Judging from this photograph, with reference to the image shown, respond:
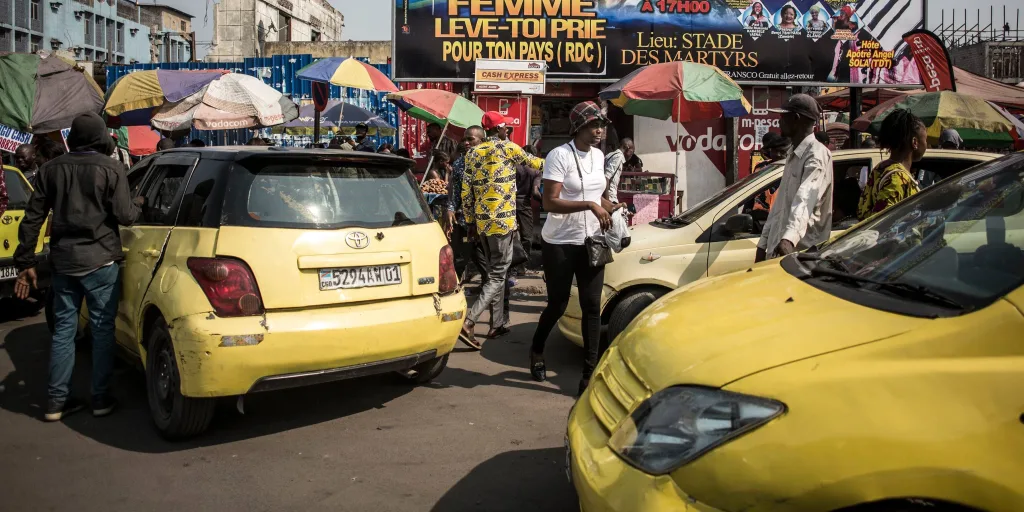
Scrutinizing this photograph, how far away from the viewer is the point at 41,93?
9.08 meters

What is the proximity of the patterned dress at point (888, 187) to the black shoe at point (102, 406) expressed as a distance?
4704 millimetres

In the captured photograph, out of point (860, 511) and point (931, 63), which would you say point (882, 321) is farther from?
point (931, 63)

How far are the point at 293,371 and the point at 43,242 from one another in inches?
193

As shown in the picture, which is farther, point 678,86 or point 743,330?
point 678,86

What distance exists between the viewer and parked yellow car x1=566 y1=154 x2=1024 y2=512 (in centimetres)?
185

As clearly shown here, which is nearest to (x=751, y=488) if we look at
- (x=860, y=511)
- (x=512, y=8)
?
(x=860, y=511)

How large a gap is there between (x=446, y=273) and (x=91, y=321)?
218 cm

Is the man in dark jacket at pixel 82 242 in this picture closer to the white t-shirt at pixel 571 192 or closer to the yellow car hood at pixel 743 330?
the white t-shirt at pixel 571 192

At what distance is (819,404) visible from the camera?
195 centimetres

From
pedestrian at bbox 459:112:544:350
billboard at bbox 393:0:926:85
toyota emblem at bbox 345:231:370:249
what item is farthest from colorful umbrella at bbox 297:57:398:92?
toyota emblem at bbox 345:231:370:249

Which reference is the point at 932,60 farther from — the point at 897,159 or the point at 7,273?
the point at 7,273

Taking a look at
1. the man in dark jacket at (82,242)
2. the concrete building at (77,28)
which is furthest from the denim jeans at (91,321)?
the concrete building at (77,28)

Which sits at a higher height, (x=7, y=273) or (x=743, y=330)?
(x=743, y=330)

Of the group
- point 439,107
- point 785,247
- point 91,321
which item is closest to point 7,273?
point 91,321
